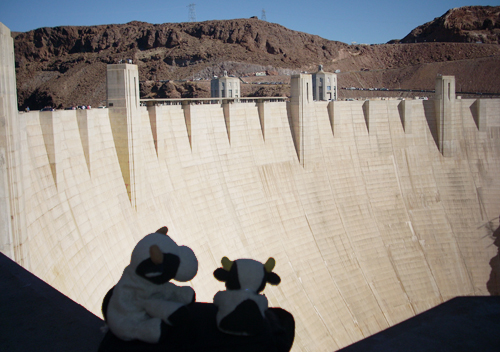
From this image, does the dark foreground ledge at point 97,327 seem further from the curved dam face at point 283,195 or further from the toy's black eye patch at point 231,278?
the curved dam face at point 283,195

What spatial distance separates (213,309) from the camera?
14.9 ft

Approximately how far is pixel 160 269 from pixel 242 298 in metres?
0.77

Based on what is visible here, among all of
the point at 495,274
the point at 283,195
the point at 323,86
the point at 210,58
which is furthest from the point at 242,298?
the point at 210,58

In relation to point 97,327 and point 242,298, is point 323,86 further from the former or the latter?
point 97,327

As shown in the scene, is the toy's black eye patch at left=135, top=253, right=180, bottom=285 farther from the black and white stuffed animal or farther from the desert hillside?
the desert hillside

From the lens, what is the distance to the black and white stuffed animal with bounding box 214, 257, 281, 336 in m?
4.02

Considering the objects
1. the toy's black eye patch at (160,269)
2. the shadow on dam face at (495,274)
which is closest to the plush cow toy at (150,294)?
the toy's black eye patch at (160,269)

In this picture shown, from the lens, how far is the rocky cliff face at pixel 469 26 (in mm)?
74062

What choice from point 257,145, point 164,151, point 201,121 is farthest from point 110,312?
point 257,145

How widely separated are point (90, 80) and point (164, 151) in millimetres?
55042

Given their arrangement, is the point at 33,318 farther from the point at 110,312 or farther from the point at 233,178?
the point at 233,178

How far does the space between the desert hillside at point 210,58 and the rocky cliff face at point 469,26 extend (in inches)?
12.3

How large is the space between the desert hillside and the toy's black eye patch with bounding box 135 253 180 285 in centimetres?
4930

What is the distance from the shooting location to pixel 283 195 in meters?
20.1
